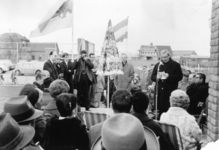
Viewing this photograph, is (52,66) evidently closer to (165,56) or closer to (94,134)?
(165,56)

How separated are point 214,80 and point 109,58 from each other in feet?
10.2

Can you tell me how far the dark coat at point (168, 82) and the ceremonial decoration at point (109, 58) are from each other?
972mm

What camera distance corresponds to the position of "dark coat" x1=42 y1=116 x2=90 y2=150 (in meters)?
2.90

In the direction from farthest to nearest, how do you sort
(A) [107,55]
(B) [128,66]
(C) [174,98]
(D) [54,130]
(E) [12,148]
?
(B) [128,66] < (A) [107,55] < (C) [174,98] < (D) [54,130] < (E) [12,148]

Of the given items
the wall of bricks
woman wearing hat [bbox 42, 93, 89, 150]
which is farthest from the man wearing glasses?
woman wearing hat [bbox 42, 93, 89, 150]

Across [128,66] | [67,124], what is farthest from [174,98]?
[128,66]

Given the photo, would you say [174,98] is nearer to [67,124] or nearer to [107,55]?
[67,124]

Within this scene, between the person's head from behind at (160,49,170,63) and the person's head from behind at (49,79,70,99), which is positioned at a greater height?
the person's head from behind at (160,49,170,63)

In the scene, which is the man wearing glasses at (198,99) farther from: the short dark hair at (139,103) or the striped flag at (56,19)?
the striped flag at (56,19)

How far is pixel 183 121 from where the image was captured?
352 cm

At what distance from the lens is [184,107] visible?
382cm

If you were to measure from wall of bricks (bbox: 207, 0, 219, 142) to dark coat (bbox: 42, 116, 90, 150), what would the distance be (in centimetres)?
174

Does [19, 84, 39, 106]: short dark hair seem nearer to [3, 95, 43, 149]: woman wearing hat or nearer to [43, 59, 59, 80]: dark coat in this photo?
[3, 95, 43, 149]: woman wearing hat

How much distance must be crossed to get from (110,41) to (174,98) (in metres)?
3.22
